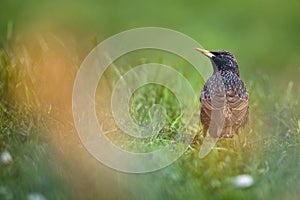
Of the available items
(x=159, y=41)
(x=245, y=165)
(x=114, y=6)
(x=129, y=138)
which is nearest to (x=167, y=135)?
(x=129, y=138)

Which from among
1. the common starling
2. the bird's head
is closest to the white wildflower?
the common starling

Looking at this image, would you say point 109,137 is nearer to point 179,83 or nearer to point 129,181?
point 129,181

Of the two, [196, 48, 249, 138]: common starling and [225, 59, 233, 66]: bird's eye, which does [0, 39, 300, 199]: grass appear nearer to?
[196, 48, 249, 138]: common starling

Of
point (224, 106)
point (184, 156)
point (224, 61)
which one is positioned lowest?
point (184, 156)

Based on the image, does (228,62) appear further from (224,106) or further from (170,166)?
(170,166)

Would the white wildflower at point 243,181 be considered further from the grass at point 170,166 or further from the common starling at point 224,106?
the common starling at point 224,106

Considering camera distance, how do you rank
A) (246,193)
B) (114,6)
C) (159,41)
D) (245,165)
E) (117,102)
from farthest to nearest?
(114,6)
(159,41)
(117,102)
(245,165)
(246,193)

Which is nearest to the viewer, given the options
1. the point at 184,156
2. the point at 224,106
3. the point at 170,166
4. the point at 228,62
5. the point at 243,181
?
the point at 243,181

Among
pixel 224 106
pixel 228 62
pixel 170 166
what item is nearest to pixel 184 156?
pixel 170 166
